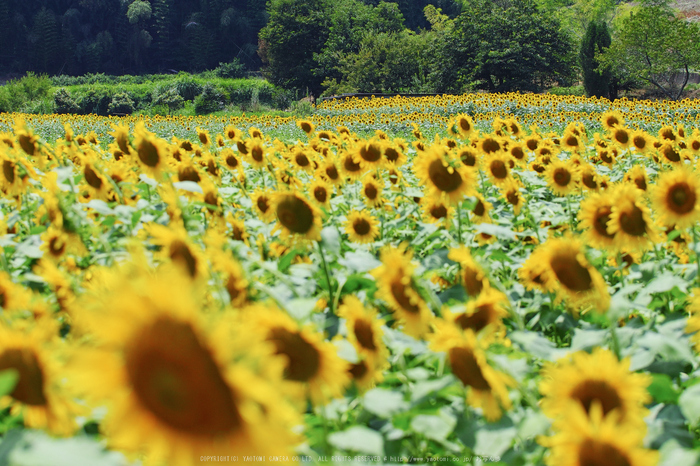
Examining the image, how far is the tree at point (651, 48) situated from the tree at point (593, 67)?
18.1 inches

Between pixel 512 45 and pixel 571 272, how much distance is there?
2596 centimetres

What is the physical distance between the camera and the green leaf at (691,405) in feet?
3.28

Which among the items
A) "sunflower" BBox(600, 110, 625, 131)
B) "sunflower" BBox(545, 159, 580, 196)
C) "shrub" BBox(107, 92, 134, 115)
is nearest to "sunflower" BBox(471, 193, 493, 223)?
"sunflower" BBox(545, 159, 580, 196)

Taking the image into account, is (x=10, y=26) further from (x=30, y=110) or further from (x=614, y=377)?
(x=614, y=377)

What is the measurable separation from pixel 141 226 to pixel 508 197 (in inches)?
63.6

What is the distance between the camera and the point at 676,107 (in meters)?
13.9

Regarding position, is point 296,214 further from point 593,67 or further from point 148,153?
point 593,67

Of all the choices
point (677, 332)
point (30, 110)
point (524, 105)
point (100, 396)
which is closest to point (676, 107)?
point (524, 105)

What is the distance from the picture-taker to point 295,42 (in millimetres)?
36438

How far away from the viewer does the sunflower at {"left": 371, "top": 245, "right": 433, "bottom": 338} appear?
1.23m

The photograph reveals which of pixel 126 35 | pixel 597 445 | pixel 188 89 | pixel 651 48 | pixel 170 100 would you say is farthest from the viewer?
pixel 126 35

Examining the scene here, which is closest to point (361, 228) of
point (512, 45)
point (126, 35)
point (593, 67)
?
point (512, 45)

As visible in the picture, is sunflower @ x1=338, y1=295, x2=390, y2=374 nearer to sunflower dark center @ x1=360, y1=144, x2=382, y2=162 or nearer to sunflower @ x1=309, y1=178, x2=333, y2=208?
sunflower @ x1=309, y1=178, x2=333, y2=208

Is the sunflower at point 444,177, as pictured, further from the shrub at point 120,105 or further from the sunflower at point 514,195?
the shrub at point 120,105
